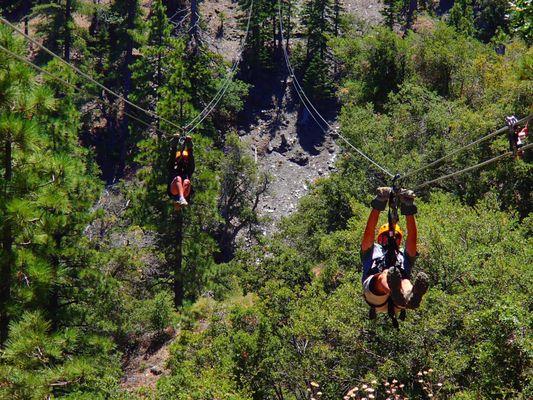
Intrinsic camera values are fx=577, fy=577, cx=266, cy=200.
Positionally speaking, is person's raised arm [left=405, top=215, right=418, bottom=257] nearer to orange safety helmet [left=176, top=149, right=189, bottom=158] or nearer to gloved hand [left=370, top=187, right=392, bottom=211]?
gloved hand [left=370, top=187, right=392, bottom=211]

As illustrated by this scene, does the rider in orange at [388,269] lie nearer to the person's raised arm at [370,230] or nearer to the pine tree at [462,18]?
the person's raised arm at [370,230]

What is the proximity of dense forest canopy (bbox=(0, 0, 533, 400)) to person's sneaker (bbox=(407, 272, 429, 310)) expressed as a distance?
1.26 metres

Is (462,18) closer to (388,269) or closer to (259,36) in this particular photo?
(259,36)

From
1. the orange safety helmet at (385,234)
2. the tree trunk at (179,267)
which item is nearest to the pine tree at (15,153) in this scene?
the orange safety helmet at (385,234)

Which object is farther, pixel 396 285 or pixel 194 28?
pixel 194 28

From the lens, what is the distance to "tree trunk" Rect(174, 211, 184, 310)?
2091 centimetres

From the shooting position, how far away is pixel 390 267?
7.27m

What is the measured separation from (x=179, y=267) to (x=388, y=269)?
1485 centimetres

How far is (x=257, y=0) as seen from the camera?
40.6m

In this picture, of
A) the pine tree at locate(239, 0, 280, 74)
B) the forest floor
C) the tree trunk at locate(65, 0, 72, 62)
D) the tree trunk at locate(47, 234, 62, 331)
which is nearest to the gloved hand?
the tree trunk at locate(47, 234, 62, 331)

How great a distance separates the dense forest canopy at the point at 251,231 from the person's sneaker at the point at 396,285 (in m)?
1.22

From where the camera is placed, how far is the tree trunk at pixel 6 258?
877 centimetres

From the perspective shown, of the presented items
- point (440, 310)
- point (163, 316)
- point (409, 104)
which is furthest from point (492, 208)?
point (163, 316)

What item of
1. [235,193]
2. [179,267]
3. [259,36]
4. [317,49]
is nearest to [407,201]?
[179,267]
